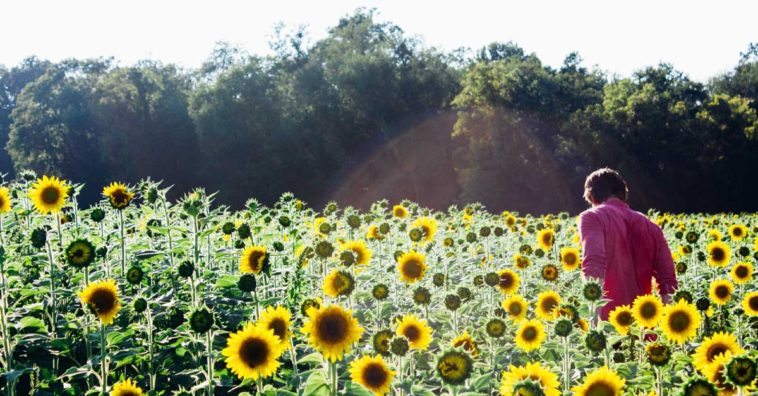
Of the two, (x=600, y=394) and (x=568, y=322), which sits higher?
(x=568, y=322)

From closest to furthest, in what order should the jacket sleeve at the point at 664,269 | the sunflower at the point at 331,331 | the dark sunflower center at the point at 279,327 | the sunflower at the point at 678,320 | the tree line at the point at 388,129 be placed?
the sunflower at the point at 331,331 → the dark sunflower center at the point at 279,327 → the sunflower at the point at 678,320 → the jacket sleeve at the point at 664,269 → the tree line at the point at 388,129

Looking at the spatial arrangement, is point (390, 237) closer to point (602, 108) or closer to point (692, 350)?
point (692, 350)

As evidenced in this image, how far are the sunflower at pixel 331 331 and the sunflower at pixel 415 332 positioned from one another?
589 millimetres

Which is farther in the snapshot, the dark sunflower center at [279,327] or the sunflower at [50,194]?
Answer: the sunflower at [50,194]

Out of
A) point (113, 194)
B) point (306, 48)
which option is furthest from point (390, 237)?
point (306, 48)

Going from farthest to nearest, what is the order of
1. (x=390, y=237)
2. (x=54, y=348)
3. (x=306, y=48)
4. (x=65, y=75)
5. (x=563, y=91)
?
(x=65, y=75)
(x=306, y=48)
(x=563, y=91)
(x=390, y=237)
(x=54, y=348)

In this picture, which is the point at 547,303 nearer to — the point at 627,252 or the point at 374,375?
the point at 627,252

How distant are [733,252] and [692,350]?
10.6 ft

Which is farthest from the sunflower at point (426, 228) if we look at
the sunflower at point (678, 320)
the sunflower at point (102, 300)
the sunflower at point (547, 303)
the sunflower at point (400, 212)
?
the sunflower at point (102, 300)

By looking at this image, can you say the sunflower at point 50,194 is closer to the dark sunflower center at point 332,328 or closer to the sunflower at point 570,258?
the dark sunflower center at point 332,328

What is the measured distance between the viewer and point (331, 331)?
2.28m

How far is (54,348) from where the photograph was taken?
12.8 feet

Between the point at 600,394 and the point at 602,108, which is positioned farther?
the point at 602,108

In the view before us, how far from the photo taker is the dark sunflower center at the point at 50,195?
4.57 m
